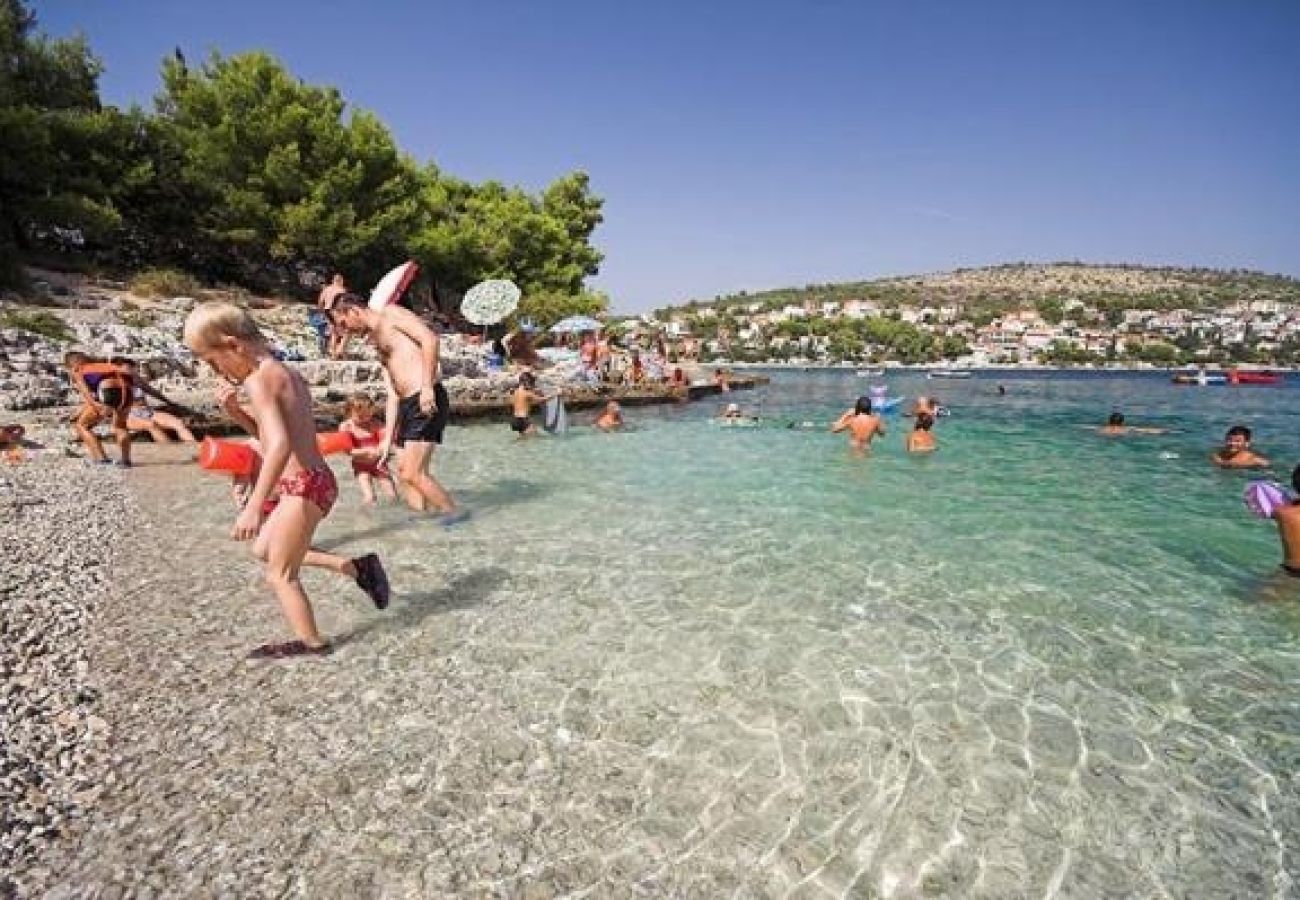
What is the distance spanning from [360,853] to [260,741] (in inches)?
38.5

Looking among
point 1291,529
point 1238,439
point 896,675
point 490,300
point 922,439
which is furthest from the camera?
point 490,300

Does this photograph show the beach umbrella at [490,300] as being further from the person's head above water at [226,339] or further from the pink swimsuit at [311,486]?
the person's head above water at [226,339]

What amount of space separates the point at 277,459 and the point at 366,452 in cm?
453

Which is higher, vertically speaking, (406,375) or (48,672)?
(406,375)

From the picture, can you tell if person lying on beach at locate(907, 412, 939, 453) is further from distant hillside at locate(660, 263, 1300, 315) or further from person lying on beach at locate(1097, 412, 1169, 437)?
distant hillside at locate(660, 263, 1300, 315)

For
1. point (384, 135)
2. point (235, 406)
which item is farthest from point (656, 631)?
point (384, 135)

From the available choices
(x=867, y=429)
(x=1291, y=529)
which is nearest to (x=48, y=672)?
(x=1291, y=529)

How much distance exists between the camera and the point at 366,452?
24.4ft

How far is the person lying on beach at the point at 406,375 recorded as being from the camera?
532 cm

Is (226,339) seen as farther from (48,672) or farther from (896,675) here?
(896,675)

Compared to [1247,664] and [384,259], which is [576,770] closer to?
[1247,664]

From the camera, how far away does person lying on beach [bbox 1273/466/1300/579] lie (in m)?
5.36

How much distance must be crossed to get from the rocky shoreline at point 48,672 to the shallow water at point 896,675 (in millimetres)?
992

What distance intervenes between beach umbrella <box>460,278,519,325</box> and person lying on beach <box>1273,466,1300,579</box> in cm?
2081
